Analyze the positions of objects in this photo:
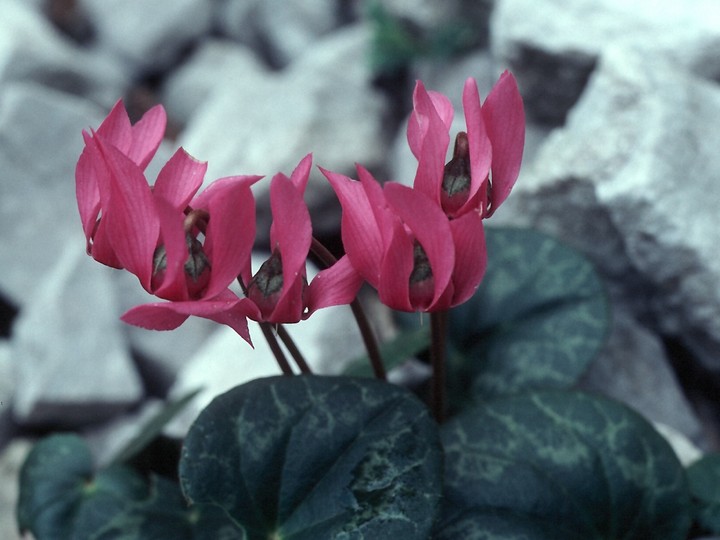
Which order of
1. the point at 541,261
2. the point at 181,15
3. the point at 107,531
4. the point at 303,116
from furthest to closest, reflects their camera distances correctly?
the point at 181,15 → the point at 303,116 → the point at 541,261 → the point at 107,531

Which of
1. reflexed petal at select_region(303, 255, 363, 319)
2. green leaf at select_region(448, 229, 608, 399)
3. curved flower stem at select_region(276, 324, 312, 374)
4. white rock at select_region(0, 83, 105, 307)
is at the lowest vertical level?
white rock at select_region(0, 83, 105, 307)

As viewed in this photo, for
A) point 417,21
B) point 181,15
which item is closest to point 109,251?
point 417,21

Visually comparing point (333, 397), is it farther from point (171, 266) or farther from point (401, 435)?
point (171, 266)

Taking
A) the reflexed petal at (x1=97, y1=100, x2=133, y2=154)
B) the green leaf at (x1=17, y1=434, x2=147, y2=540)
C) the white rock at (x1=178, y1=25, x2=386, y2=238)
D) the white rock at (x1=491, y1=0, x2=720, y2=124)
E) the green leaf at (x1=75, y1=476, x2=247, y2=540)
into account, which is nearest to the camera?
the reflexed petal at (x1=97, y1=100, x2=133, y2=154)

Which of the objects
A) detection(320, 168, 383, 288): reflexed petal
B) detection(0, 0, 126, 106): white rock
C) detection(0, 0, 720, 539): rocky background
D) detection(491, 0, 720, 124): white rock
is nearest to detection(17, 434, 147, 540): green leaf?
detection(0, 0, 720, 539): rocky background

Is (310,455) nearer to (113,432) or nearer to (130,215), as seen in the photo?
(130,215)

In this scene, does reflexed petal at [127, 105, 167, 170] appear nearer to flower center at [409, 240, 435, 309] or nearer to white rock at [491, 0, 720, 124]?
flower center at [409, 240, 435, 309]

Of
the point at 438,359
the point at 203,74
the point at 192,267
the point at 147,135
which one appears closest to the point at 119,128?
the point at 147,135
